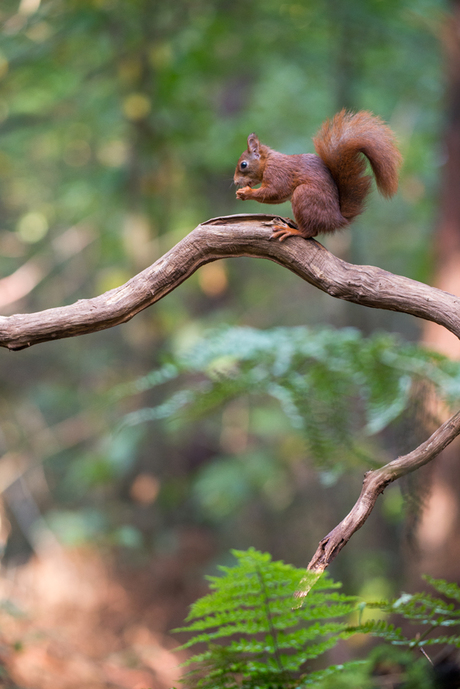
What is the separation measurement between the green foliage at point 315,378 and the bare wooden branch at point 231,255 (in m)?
1.05

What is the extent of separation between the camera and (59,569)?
10.8ft

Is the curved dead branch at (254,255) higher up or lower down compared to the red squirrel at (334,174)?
lower down

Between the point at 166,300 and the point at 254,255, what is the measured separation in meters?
3.68

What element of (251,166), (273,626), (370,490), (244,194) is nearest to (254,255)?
(244,194)

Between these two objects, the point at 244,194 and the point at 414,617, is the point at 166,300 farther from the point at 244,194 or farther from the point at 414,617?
the point at 414,617

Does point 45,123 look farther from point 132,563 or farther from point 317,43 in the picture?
point 132,563

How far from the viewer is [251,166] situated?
4.46 feet

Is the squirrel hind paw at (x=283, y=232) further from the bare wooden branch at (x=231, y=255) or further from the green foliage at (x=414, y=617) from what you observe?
the green foliage at (x=414, y=617)

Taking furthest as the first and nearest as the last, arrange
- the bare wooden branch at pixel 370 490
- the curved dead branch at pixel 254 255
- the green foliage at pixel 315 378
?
the green foliage at pixel 315 378 < the curved dead branch at pixel 254 255 < the bare wooden branch at pixel 370 490

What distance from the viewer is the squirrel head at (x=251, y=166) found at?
1351 mm

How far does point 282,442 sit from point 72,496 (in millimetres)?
2318

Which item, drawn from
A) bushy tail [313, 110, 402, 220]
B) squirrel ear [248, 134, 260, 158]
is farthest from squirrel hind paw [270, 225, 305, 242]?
squirrel ear [248, 134, 260, 158]

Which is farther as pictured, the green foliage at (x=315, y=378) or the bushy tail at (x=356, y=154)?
A: the green foliage at (x=315, y=378)

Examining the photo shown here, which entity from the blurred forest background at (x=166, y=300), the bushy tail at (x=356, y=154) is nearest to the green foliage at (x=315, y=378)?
the blurred forest background at (x=166, y=300)
